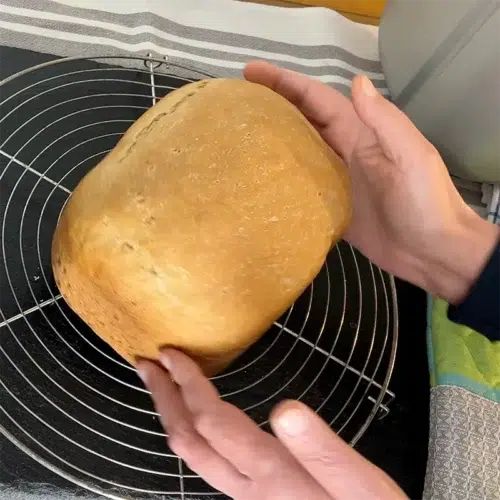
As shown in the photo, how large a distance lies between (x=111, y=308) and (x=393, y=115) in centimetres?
28

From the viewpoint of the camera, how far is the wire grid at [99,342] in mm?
563

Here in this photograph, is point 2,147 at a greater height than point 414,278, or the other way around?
point 414,278

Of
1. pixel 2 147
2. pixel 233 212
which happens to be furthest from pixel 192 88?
pixel 2 147

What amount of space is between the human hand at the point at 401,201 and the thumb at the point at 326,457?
0.30m

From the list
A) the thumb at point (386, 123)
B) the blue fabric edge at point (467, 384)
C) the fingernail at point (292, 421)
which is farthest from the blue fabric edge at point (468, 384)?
the fingernail at point (292, 421)

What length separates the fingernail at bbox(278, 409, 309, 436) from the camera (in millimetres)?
358

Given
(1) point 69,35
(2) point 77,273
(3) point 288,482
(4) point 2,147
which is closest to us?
(3) point 288,482

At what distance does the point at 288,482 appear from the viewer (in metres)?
0.40

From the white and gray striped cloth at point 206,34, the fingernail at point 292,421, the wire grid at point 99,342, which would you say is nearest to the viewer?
the fingernail at point 292,421

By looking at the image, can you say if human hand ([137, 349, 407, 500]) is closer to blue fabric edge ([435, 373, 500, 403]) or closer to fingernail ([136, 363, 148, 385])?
fingernail ([136, 363, 148, 385])

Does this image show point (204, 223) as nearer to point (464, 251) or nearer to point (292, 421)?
point (292, 421)

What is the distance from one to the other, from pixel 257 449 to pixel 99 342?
0.78ft

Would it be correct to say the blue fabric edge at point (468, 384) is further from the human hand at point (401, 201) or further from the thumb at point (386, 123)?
the thumb at point (386, 123)

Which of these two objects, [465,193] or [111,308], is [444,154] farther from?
[111,308]
